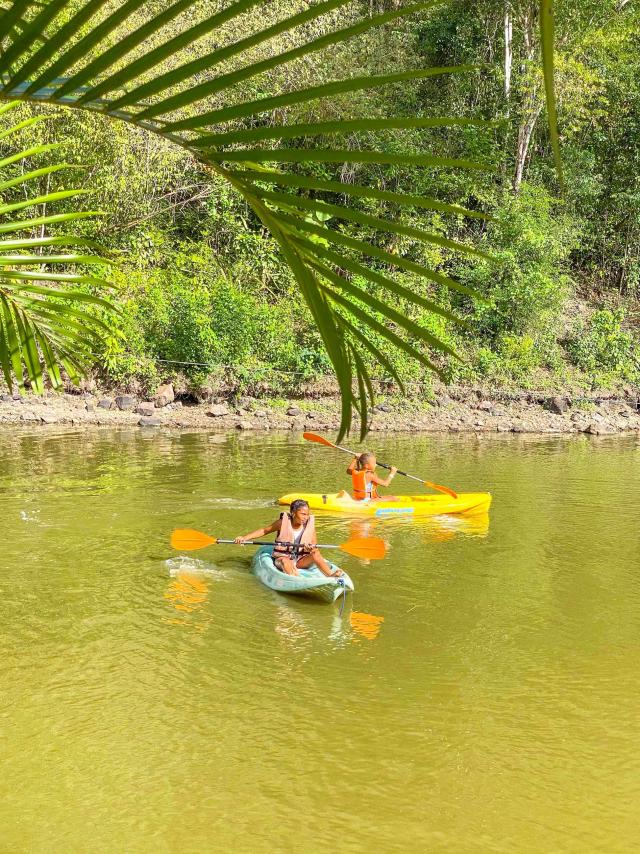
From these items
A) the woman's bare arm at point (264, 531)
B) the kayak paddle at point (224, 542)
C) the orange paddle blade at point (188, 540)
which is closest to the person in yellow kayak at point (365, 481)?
the kayak paddle at point (224, 542)

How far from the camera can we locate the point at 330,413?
59.8 ft

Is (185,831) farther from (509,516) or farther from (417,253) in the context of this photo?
(417,253)

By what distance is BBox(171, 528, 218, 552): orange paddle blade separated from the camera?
8.99 m

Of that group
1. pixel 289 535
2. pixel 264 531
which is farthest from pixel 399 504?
pixel 289 535

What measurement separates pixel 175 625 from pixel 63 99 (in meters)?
6.50

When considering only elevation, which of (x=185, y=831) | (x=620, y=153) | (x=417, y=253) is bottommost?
(x=185, y=831)

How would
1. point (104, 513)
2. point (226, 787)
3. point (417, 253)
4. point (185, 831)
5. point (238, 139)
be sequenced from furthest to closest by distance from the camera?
point (417, 253), point (104, 513), point (226, 787), point (185, 831), point (238, 139)

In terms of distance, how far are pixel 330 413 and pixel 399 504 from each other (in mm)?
7156

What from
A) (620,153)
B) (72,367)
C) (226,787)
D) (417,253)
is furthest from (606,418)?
(72,367)

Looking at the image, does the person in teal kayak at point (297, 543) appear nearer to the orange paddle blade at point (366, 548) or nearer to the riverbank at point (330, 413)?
the orange paddle blade at point (366, 548)

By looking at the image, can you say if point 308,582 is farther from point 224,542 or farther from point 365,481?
point 365,481

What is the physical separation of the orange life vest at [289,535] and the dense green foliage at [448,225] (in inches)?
395

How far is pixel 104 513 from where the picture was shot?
425 inches

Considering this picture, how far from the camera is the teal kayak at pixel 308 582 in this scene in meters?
7.81
